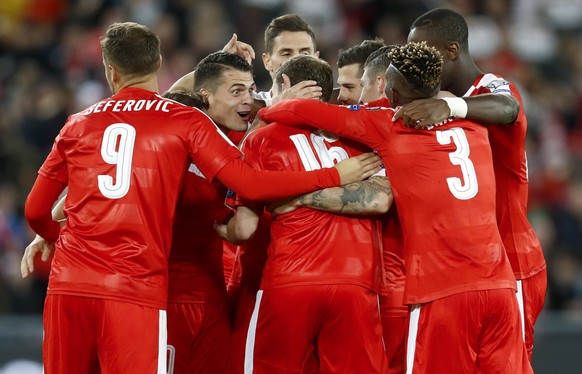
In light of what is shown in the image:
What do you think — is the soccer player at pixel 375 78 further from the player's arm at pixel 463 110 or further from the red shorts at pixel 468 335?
the red shorts at pixel 468 335

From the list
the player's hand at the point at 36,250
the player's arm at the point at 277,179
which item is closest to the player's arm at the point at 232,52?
the player's hand at the point at 36,250

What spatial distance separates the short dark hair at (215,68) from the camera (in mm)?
6555

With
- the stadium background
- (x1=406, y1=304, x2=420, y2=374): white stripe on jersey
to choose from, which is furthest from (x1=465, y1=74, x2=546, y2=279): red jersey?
the stadium background

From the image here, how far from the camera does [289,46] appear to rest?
799cm

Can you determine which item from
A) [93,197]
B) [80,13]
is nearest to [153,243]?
[93,197]

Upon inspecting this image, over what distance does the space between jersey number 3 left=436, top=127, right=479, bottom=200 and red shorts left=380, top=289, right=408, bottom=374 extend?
3.02 ft

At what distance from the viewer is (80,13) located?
13.7 meters

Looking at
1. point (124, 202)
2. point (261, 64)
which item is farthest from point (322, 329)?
point (261, 64)

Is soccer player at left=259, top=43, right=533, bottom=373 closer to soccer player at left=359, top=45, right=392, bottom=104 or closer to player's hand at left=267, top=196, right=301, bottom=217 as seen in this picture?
player's hand at left=267, top=196, right=301, bottom=217

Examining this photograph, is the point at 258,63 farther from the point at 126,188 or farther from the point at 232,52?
the point at 126,188

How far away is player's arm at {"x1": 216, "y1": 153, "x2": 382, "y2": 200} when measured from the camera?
18.8 feet

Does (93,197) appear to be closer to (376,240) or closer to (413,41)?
(376,240)

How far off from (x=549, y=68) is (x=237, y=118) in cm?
858

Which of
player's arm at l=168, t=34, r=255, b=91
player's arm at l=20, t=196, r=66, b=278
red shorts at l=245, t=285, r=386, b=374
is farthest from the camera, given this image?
player's arm at l=168, t=34, r=255, b=91
